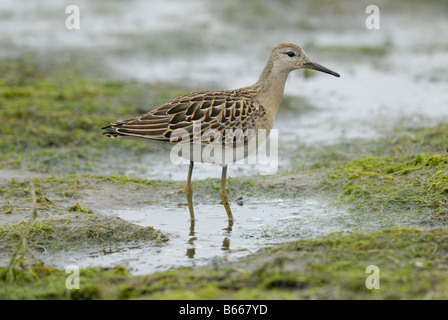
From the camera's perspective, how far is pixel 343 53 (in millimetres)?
18875

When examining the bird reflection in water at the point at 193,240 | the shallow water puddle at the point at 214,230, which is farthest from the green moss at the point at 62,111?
the bird reflection in water at the point at 193,240

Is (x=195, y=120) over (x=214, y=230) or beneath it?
over

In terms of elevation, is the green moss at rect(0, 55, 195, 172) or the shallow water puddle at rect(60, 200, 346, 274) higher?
the green moss at rect(0, 55, 195, 172)

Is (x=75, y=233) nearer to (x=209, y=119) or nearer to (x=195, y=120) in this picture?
(x=195, y=120)

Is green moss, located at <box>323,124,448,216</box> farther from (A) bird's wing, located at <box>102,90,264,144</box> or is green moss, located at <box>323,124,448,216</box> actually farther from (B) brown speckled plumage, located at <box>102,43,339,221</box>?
(A) bird's wing, located at <box>102,90,264,144</box>

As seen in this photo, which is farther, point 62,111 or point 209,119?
point 62,111

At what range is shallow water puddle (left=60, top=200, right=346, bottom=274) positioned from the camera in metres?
7.31

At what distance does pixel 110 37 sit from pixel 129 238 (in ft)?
42.7

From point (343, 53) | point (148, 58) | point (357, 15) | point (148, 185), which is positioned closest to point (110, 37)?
point (148, 58)

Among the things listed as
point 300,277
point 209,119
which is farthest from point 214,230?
point 300,277

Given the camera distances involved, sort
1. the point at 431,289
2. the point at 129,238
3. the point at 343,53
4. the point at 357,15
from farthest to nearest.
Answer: the point at 357,15
the point at 343,53
the point at 129,238
the point at 431,289

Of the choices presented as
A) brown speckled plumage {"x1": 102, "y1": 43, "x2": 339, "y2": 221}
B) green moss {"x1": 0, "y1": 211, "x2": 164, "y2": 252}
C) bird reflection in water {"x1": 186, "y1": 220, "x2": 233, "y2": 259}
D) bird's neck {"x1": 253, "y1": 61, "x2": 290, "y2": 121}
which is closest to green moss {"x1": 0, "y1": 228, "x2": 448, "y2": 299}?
bird reflection in water {"x1": 186, "y1": 220, "x2": 233, "y2": 259}

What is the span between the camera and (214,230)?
841 centimetres

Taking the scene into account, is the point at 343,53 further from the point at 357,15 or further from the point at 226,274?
the point at 226,274
